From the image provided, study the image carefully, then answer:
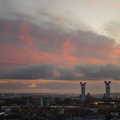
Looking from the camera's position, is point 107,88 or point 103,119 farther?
point 107,88

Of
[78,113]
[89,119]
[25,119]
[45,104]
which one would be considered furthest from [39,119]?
[45,104]

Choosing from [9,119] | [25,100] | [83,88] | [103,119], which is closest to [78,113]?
[103,119]

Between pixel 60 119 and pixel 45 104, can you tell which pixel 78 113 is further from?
pixel 45 104

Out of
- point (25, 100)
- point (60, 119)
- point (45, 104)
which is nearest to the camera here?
point (60, 119)

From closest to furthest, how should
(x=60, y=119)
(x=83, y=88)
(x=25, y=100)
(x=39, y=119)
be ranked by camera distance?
(x=60, y=119), (x=39, y=119), (x=25, y=100), (x=83, y=88)

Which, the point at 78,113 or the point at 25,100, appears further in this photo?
the point at 25,100

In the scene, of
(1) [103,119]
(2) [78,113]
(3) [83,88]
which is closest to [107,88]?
(3) [83,88]

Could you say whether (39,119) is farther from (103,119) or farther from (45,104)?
(45,104)

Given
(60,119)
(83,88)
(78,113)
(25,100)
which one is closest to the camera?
(60,119)

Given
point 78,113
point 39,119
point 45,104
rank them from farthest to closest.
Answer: point 45,104 → point 78,113 → point 39,119
